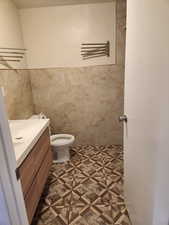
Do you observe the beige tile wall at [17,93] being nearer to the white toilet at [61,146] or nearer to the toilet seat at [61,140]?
the white toilet at [61,146]

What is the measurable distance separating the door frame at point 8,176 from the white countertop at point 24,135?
375 mm

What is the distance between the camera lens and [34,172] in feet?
4.97

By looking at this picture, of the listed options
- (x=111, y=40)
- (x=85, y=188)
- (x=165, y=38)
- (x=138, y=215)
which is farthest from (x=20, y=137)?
(x=111, y=40)

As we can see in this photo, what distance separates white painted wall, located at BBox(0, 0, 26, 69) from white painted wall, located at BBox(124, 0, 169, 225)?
5.20 feet

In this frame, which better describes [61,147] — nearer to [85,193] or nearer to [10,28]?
[85,193]

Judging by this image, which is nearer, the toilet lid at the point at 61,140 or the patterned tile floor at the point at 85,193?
the patterned tile floor at the point at 85,193

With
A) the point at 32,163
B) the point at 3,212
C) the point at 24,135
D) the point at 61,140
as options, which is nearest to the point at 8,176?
the point at 3,212

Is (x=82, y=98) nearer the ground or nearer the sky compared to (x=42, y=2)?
nearer the ground

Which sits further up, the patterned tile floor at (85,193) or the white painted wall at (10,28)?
the white painted wall at (10,28)

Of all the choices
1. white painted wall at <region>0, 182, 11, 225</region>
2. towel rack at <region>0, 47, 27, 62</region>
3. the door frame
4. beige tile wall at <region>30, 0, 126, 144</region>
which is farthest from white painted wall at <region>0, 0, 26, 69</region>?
white painted wall at <region>0, 182, 11, 225</region>

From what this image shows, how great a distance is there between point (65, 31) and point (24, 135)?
1785mm

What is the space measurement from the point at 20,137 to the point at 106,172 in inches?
50.9

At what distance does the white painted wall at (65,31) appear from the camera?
2510 mm

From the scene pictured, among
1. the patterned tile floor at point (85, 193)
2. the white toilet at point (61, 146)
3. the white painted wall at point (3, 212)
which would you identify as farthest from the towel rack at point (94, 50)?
the white painted wall at point (3, 212)
